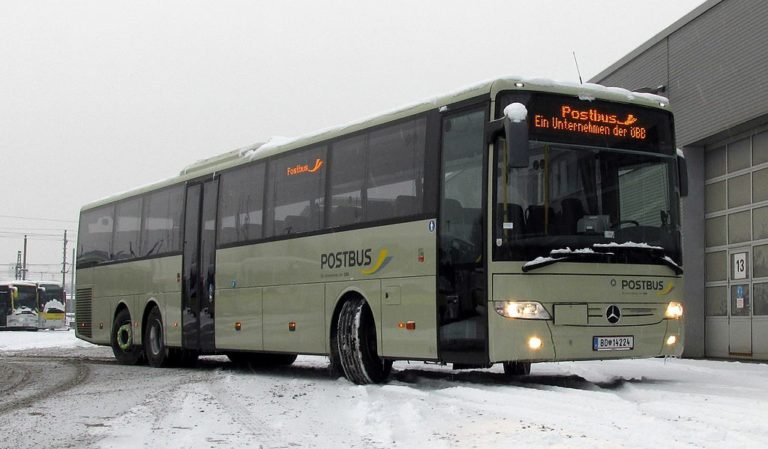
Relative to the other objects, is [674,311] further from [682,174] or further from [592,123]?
[592,123]

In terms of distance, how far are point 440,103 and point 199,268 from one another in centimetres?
696

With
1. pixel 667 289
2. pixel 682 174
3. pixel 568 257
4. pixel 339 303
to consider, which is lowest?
pixel 339 303

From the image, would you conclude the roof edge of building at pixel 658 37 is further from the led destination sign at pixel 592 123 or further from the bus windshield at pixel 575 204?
the bus windshield at pixel 575 204

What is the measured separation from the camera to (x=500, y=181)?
10633 millimetres

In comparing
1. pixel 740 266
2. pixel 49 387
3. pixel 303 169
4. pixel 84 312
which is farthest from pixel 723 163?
pixel 84 312

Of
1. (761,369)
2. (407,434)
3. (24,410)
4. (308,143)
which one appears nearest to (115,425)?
(24,410)

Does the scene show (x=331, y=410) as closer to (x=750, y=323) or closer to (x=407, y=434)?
(x=407, y=434)

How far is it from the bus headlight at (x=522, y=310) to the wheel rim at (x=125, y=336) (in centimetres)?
1123

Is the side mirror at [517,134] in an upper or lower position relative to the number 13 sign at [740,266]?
upper

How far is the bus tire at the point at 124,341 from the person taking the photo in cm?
1991

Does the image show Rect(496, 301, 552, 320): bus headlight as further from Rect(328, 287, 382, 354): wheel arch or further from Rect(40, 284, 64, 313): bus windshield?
Rect(40, 284, 64, 313): bus windshield

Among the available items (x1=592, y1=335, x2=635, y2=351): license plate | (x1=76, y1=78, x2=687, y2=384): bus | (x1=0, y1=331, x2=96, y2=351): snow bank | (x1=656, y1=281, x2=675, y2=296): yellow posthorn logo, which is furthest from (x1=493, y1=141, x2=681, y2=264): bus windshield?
(x1=0, y1=331, x2=96, y2=351): snow bank

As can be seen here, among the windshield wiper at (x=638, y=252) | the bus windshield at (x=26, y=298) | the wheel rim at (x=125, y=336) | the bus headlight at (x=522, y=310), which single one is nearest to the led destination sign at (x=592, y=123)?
the windshield wiper at (x=638, y=252)

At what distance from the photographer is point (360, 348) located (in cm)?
1252
